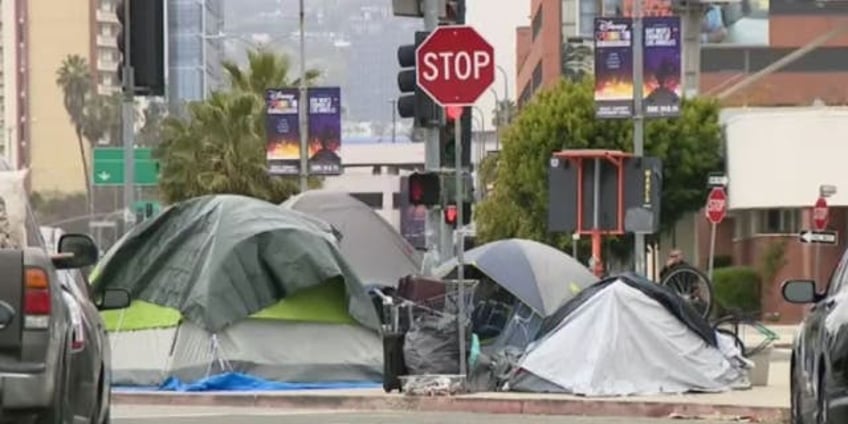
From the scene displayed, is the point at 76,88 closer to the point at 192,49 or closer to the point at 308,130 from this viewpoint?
the point at 192,49

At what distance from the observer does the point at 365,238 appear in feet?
86.1

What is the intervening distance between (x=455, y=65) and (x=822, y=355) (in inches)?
328

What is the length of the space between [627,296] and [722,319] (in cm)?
235

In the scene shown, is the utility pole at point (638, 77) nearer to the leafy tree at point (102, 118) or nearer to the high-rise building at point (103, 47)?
the leafy tree at point (102, 118)

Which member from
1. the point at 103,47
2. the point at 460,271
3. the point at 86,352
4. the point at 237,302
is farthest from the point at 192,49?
the point at 86,352

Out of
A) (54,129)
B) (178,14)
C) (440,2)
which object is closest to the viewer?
(440,2)

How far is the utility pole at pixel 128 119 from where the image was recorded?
62.0 feet

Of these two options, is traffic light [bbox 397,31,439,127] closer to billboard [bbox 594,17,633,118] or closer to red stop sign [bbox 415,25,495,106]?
red stop sign [bbox 415,25,495,106]

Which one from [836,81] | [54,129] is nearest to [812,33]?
[836,81]

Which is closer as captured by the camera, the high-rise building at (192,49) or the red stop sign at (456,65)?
the red stop sign at (456,65)

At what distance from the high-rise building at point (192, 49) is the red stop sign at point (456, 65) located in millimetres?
136997

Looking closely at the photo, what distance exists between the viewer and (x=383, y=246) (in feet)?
86.5

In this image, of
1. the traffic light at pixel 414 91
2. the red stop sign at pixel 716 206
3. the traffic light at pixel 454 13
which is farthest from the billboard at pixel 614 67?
the traffic light at pixel 414 91

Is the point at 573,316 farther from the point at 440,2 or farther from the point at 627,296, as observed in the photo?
the point at 440,2
